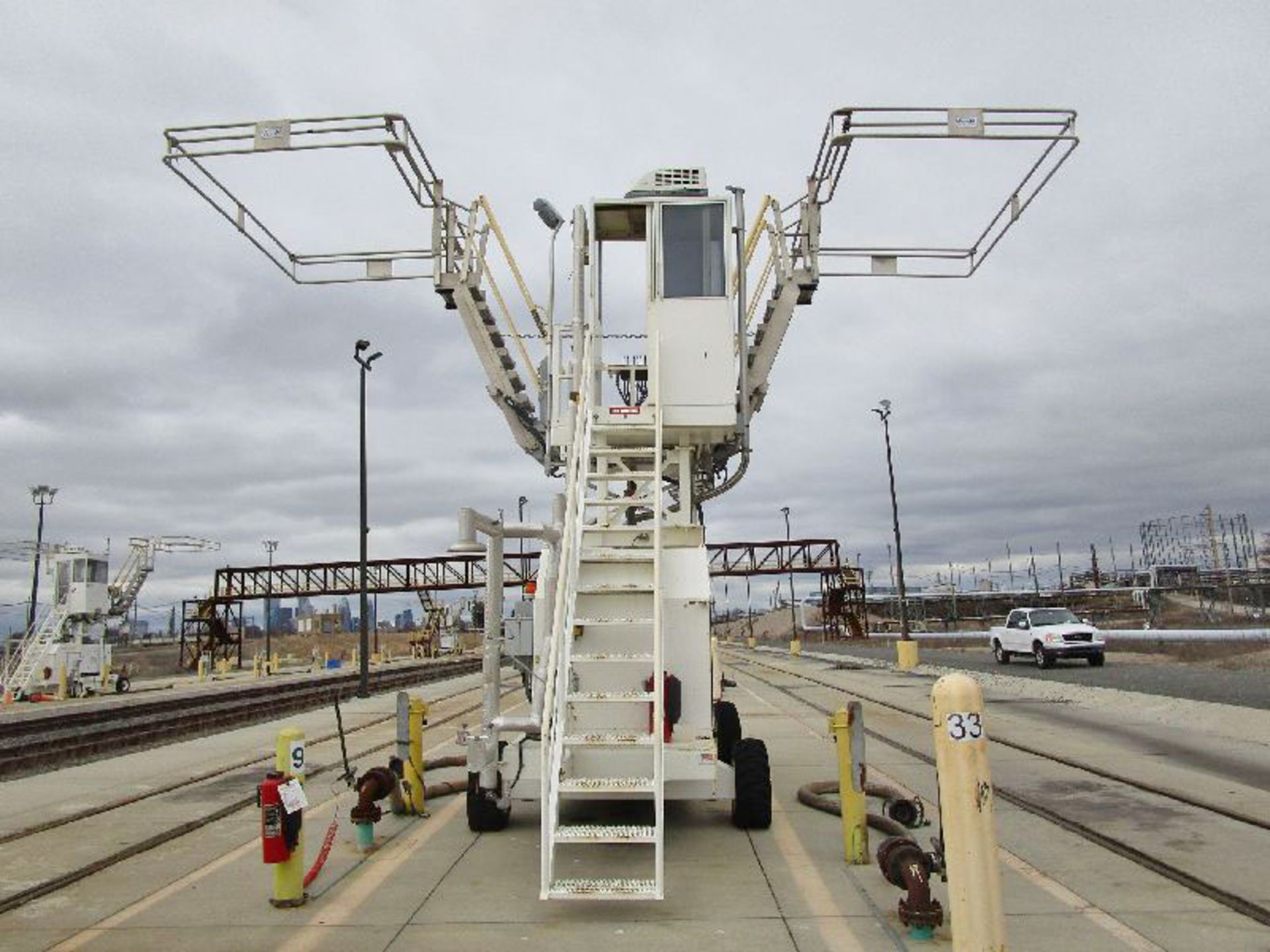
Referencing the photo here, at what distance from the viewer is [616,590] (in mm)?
7656

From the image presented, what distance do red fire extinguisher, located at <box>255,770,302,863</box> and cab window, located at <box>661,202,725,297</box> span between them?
19.2 ft

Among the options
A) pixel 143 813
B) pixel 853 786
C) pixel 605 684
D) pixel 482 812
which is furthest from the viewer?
pixel 143 813

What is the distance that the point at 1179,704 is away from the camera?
54.7 feet

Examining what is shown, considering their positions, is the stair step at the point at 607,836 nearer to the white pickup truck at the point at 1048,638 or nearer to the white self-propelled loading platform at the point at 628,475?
the white self-propelled loading platform at the point at 628,475

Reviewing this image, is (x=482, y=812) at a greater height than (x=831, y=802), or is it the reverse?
(x=482, y=812)

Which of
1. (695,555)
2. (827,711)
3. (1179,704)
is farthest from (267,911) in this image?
(1179,704)

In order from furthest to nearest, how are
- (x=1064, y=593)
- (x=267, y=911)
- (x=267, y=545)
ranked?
(x=267, y=545) → (x=1064, y=593) → (x=267, y=911)

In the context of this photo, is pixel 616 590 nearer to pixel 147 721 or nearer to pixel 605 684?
pixel 605 684

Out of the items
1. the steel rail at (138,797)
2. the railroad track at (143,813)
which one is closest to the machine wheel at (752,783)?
the railroad track at (143,813)

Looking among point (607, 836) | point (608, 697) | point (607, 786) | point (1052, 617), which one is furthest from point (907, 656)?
point (607, 836)

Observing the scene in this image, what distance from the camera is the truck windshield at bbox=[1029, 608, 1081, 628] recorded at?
28812 mm

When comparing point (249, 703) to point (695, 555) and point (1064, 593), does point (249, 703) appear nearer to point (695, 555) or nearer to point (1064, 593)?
point (695, 555)

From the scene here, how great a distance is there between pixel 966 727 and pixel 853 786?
2992 mm

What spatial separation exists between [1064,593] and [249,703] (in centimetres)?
6892
